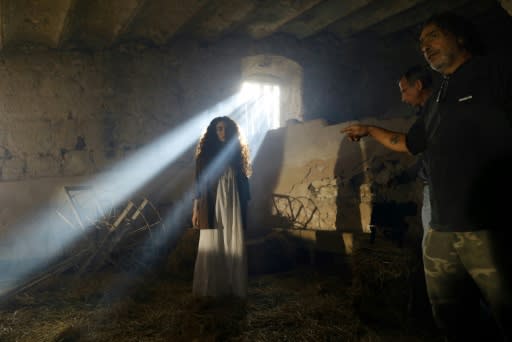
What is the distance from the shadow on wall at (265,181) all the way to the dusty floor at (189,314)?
63.7 inches

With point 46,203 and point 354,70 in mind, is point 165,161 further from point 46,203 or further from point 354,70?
point 354,70

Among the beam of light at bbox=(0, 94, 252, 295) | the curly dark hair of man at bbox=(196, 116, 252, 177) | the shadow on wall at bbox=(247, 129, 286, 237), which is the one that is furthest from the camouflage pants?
the beam of light at bbox=(0, 94, 252, 295)

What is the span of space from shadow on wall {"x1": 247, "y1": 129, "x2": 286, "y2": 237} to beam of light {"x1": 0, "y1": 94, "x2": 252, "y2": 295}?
104 centimetres

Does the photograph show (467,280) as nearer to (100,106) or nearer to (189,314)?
(189,314)

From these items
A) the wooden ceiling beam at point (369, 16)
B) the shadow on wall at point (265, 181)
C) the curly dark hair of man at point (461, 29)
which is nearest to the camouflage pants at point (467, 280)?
the curly dark hair of man at point (461, 29)

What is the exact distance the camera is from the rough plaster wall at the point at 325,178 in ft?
13.8

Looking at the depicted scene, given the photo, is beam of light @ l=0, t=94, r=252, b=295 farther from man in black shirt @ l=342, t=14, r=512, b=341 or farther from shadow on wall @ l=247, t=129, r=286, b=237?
man in black shirt @ l=342, t=14, r=512, b=341

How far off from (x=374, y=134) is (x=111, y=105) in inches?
192

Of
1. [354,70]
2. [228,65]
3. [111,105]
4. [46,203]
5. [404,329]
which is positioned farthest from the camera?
[354,70]

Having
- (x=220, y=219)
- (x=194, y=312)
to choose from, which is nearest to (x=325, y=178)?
(x=220, y=219)

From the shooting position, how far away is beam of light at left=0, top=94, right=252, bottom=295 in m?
4.80

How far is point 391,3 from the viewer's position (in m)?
5.17

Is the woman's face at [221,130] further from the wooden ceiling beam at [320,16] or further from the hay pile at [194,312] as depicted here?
the wooden ceiling beam at [320,16]

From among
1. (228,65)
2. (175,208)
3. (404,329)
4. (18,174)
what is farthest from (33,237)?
(404,329)
